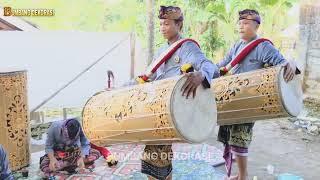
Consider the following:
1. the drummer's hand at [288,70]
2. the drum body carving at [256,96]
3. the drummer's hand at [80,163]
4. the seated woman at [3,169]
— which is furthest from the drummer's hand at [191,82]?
the drummer's hand at [80,163]

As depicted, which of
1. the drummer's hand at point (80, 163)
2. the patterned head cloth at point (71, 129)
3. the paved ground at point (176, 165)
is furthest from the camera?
the drummer's hand at point (80, 163)

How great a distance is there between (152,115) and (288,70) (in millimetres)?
1124

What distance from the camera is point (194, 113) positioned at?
7.80 feet

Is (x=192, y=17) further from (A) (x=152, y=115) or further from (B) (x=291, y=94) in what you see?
(A) (x=152, y=115)

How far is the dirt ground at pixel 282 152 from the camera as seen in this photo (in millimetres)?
3984

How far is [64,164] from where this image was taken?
384cm

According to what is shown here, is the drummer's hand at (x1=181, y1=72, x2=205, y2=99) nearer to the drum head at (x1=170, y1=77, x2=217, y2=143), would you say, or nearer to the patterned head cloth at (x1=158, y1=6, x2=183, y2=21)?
the drum head at (x1=170, y1=77, x2=217, y2=143)

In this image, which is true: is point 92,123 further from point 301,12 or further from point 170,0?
point 170,0

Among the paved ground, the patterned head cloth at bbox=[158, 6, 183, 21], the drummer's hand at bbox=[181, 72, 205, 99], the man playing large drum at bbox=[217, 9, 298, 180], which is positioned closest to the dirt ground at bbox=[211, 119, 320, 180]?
the paved ground

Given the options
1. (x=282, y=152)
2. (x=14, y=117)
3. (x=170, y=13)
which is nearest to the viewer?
(x=170, y=13)

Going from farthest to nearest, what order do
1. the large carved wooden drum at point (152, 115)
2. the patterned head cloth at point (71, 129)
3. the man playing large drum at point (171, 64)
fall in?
the patterned head cloth at point (71, 129) < the man playing large drum at point (171, 64) < the large carved wooden drum at point (152, 115)

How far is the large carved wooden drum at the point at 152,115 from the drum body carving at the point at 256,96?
50 cm

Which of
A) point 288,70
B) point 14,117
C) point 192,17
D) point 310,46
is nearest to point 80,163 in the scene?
point 14,117

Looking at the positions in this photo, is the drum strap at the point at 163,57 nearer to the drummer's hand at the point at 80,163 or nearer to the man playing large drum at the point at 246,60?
the man playing large drum at the point at 246,60
